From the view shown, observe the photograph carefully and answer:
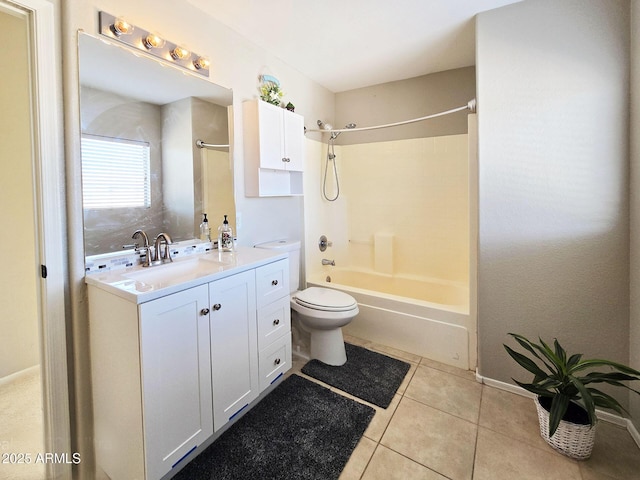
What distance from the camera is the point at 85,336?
1.41 metres

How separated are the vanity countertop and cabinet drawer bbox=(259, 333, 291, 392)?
54 cm

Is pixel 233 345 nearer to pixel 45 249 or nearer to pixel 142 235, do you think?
pixel 142 235

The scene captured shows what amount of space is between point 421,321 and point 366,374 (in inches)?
23.3

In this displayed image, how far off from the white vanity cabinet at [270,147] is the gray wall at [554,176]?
1368mm

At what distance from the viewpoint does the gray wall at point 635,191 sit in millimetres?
1527

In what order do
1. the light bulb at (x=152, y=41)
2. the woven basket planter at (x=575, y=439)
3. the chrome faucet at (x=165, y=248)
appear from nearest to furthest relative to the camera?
the woven basket planter at (x=575, y=439)
the light bulb at (x=152, y=41)
the chrome faucet at (x=165, y=248)

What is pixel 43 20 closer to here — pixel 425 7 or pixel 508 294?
pixel 425 7

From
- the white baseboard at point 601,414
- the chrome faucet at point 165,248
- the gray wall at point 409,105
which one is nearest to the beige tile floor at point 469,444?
the white baseboard at point 601,414

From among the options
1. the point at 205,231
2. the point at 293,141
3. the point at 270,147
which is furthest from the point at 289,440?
the point at 293,141

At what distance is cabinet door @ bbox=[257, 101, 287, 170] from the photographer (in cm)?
221

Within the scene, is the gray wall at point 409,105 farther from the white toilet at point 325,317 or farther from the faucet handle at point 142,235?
the faucet handle at point 142,235

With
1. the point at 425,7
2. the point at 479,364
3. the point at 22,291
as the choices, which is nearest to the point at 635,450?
the point at 479,364

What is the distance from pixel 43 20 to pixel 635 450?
3.34 metres

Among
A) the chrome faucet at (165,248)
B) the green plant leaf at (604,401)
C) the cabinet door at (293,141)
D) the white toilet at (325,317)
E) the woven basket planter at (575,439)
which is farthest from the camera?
the cabinet door at (293,141)
